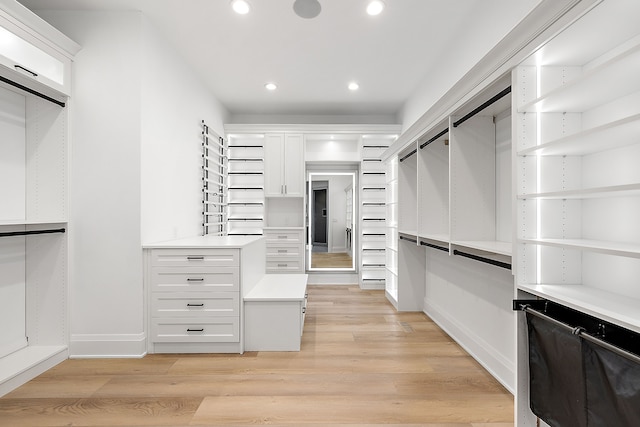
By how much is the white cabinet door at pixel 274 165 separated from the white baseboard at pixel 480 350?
2754mm

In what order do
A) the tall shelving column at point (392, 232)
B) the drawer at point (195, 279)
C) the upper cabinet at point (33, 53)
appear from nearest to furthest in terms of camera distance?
the upper cabinet at point (33, 53) < the drawer at point (195, 279) < the tall shelving column at point (392, 232)

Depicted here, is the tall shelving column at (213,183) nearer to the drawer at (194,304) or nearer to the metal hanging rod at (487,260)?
the drawer at (194,304)

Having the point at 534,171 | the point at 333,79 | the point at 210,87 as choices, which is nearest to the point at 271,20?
the point at 333,79

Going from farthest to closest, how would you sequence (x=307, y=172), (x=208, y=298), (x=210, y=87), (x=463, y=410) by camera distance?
(x=307, y=172), (x=210, y=87), (x=208, y=298), (x=463, y=410)

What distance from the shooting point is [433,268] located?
3580mm

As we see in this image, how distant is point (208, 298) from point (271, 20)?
2336 millimetres

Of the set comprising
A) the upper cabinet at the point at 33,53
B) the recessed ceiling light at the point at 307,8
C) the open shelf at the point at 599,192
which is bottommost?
the open shelf at the point at 599,192

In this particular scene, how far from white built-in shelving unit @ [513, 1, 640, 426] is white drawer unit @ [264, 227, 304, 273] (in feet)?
11.6

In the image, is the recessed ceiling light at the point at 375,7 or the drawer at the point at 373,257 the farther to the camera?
the drawer at the point at 373,257

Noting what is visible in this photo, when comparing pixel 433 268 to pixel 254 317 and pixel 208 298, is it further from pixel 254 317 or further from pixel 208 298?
pixel 208 298

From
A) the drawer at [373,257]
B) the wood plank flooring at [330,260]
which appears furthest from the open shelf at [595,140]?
the wood plank flooring at [330,260]

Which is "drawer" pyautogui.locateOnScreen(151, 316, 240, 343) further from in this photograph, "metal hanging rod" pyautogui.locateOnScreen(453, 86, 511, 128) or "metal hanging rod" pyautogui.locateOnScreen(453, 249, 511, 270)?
"metal hanging rod" pyautogui.locateOnScreen(453, 86, 511, 128)

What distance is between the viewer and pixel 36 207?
241cm

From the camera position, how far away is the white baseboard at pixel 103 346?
252 centimetres
